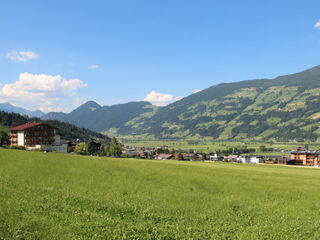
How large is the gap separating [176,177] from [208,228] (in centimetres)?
2225

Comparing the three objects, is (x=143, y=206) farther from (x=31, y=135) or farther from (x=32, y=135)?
(x=32, y=135)

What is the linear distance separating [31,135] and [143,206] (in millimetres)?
133687

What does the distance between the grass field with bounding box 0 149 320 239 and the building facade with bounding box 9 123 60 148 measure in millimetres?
103455

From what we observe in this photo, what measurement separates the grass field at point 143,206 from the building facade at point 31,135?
339ft

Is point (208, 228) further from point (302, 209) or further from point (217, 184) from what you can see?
point (217, 184)

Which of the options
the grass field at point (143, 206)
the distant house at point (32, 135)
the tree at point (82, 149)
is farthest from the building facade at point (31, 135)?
the grass field at point (143, 206)

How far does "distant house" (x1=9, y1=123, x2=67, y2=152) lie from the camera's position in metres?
140

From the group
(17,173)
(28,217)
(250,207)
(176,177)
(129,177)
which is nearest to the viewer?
(28,217)

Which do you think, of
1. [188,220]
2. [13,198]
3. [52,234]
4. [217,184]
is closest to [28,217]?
[52,234]

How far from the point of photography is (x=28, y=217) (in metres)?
16.3

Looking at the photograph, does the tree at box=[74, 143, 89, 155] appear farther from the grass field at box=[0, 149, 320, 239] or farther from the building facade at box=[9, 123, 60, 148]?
the grass field at box=[0, 149, 320, 239]

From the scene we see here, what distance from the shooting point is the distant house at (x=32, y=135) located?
140 metres

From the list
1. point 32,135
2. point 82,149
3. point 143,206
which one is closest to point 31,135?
point 32,135

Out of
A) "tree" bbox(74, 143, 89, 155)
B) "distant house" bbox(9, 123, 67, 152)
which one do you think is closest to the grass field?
"tree" bbox(74, 143, 89, 155)
